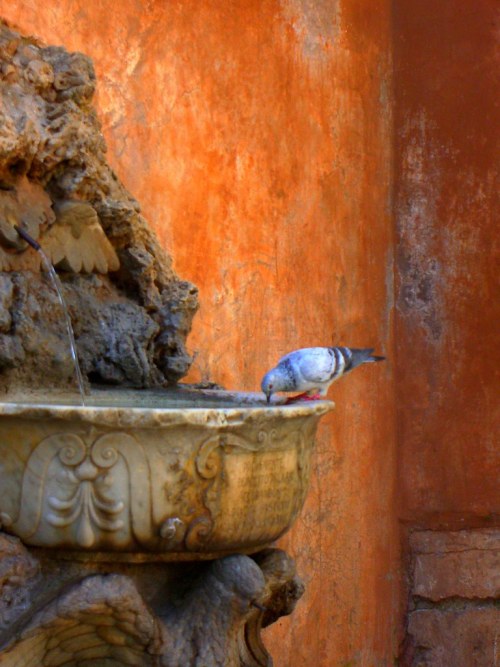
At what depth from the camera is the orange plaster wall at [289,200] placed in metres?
4.10

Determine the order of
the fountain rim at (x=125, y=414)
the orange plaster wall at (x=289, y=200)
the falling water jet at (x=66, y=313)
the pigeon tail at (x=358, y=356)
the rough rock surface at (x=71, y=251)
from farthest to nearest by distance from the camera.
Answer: the orange plaster wall at (x=289, y=200) → the pigeon tail at (x=358, y=356) → the falling water jet at (x=66, y=313) → the rough rock surface at (x=71, y=251) → the fountain rim at (x=125, y=414)

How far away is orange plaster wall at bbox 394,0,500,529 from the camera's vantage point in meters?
5.59

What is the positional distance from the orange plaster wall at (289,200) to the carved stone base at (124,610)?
162 cm

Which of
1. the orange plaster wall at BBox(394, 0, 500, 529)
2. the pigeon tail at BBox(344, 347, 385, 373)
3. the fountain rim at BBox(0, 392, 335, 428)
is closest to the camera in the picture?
the fountain rim at BBox(0, 392, 335, 428)

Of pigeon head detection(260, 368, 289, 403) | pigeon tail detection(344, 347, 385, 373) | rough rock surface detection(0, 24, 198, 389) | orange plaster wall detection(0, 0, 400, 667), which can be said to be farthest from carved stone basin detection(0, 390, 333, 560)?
orange plaster wall detection(0, 0, 400, 667)

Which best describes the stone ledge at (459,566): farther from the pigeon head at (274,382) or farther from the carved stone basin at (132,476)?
the carved stone basin at (132,476)

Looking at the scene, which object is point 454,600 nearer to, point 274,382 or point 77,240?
point 274,382

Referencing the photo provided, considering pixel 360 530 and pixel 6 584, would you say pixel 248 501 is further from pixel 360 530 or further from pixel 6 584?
pixel 360 530

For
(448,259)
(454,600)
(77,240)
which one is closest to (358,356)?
(77,240)

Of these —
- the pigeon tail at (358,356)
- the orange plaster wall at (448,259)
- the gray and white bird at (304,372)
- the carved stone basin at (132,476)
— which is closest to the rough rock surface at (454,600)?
the orange plaster wall at (448,259)

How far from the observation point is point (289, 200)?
4.88m

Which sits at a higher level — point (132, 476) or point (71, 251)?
point (71, 251)

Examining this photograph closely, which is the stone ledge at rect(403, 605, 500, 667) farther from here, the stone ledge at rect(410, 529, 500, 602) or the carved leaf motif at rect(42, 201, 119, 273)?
the carved leaf motif at rect(42, 201, 119, 273)

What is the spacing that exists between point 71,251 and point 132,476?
1030 mm
